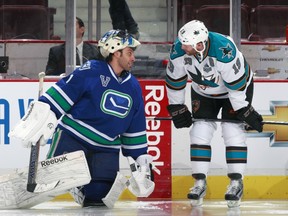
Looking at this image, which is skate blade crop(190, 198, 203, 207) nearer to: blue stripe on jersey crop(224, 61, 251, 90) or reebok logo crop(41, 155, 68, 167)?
blue stripe on jersey crop(224, 61, 251, 90)

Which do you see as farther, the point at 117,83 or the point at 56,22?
the point at 56,22

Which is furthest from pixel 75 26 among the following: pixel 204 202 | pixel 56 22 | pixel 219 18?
pixel 204 202

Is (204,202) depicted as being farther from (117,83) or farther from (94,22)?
(94,22)

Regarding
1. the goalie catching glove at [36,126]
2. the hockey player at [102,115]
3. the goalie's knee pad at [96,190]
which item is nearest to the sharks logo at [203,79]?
the hockey player at [102,115]

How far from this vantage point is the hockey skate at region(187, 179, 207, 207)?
6.38 m

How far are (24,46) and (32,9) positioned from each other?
0.56 meters

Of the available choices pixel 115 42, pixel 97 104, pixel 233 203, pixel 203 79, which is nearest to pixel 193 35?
pixel 203 79

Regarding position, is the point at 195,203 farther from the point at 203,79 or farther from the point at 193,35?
the point at 193,35

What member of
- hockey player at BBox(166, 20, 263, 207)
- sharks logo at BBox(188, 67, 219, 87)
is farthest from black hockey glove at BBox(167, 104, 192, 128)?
sharks logo at BBox(188, 67, 219, 87)

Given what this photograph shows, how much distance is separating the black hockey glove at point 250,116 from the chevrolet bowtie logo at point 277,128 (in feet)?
1.76

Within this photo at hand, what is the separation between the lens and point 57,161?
6.02 m

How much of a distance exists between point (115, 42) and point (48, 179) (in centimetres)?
89

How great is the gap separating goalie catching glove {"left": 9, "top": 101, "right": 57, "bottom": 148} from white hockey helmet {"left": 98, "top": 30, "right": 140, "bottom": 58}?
0.53 m

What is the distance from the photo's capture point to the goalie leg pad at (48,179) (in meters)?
5.95
